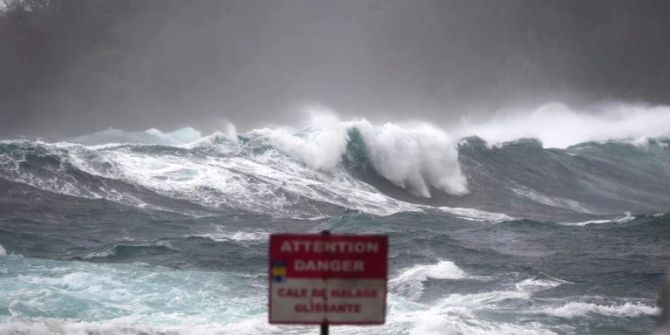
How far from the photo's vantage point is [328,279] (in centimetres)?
380

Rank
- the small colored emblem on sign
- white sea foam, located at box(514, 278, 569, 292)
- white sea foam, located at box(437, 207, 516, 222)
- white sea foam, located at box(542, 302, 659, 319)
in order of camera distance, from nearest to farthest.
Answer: the small colored emblem on sign → white sea foam, located at box(542, 302, 659, 319) → white sea foam, located at box(514, 278, 569, 292) → white sea foam, located at box(437, 207, 516, 222)

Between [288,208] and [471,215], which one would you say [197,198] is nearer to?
[288,208]

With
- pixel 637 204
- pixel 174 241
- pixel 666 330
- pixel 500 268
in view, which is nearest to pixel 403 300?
pixel 500 268

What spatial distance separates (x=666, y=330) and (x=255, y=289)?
35.4 feet

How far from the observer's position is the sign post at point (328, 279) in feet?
12.4

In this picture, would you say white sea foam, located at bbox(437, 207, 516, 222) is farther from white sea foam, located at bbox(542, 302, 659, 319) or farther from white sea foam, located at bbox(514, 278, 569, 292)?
white sea foam, located at bbox(542, 302, 659, 319)

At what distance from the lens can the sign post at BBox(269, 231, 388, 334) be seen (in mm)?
3775

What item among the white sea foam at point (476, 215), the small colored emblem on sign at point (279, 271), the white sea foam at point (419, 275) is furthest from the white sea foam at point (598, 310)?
the white sea foam at point (476, 215)

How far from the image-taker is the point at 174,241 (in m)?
17.2

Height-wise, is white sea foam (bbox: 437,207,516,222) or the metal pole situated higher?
white sea foam (bbox: 437,207,516,222)

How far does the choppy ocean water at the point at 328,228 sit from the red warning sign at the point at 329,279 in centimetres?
635

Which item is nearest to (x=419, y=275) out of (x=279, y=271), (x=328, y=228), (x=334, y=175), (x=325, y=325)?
(x=328, y=228)

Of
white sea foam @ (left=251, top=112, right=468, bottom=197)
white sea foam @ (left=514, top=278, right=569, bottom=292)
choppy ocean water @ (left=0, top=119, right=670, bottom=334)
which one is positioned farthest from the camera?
white sea foam @ (left=251, top=112, right=468, bottom=197)

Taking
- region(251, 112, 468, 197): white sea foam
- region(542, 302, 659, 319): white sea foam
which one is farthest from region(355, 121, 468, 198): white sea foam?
region(542, 302, 659, 319): white sea foam
